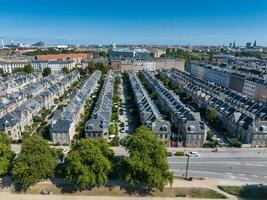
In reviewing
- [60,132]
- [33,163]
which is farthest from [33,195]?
[60,132]

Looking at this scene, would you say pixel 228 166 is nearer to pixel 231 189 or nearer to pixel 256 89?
pixel 231 189

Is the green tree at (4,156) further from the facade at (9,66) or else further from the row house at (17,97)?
the facade at (9,66)

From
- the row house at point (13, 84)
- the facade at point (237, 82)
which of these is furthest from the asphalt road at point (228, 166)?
the row house at point (13, 84)

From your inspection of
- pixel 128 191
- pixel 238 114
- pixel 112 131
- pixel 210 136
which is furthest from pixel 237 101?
pixel 128 191

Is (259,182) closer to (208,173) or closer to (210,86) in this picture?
(208,173)

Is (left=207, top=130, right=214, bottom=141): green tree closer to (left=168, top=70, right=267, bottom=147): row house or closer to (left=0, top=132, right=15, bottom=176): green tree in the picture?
(left=168, top=70, right=267, bottom=147): row house
